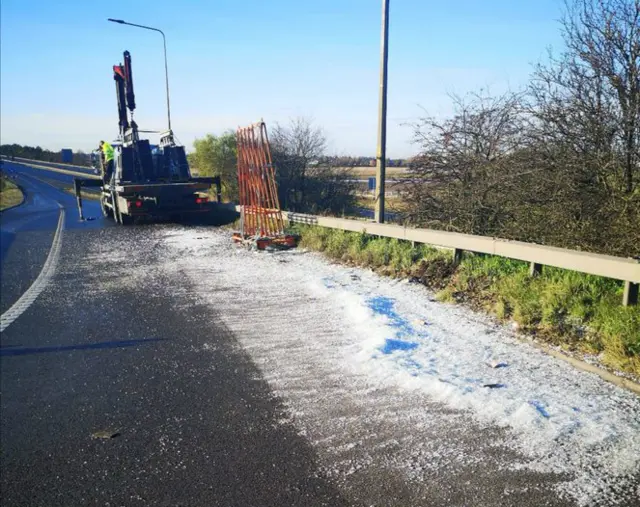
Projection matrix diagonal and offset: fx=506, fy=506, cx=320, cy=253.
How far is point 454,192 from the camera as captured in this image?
32.6 feet

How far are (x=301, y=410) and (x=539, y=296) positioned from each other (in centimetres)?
340

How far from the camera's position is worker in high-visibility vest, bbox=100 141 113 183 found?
811 inches

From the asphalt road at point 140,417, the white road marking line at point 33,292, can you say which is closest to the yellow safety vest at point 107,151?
the white road marking line at point 33,292

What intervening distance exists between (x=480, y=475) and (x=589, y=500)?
23.8 inches

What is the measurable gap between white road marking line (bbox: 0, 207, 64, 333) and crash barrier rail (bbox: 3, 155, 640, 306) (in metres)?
6.30

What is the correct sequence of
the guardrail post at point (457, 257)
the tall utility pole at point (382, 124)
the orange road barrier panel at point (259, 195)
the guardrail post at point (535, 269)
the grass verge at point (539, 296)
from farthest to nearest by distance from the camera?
the orange road barrier panel at point (259, 195) < the tall utility pole at point (382, 124) < the guardrail post at point (457, 257) < the guardrail post at point (535, 269) < the grass verge at point (539, 296)

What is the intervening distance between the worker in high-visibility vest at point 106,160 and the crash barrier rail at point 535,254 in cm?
1426

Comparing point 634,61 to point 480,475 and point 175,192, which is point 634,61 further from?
point 175,192

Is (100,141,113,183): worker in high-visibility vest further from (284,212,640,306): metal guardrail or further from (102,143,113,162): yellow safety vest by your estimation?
(284,212,640,306): metal guardrail

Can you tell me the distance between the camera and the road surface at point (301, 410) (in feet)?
10.2

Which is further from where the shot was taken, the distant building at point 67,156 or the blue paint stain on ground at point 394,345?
the distant building at point 67,156

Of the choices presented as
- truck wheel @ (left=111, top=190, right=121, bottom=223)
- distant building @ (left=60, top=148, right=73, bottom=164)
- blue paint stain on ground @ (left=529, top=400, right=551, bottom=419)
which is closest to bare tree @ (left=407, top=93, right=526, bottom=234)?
blue paint stain on ground @ (left=529, top=400, right=551, bottom=419)

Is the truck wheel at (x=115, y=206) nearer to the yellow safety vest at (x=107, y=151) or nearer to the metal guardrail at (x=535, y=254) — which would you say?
the yellow safety vest at (x=107, y=151)

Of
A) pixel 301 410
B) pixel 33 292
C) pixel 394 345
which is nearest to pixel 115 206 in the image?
pixel 33 292
